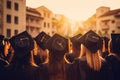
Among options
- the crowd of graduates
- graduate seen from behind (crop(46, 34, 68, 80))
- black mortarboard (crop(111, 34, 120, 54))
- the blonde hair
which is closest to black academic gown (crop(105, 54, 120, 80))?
black mortarboard (crop(111, 34, 120, 54))

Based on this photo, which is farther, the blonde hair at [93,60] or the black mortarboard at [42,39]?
the black mortarboard at [42,39]

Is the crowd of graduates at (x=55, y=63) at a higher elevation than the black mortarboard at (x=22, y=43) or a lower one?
lower

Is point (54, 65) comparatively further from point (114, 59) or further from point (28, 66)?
point (114, 59)

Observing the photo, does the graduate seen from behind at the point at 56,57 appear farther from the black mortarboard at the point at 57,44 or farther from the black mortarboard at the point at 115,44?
the black mortarboard at the point at 115,44

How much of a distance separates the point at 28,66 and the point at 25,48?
337mm

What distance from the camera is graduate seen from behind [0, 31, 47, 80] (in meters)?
4.65

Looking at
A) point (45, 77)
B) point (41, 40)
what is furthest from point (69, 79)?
point (41, 40)

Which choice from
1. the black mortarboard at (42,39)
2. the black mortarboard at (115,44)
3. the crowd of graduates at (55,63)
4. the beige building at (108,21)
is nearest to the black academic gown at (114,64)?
the black mortarboard at (115,44)

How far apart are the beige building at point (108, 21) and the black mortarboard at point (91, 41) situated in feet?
187

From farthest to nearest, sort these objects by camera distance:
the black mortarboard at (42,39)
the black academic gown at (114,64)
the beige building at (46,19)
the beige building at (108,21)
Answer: the beige building at (108,21)
the beige building at (46,19)
the black mortarboard at (42,39)
the black academic gown at (114,64)

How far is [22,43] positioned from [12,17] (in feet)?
137

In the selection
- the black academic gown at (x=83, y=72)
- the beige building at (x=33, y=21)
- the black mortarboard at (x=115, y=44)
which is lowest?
the black academic gown at (x=83, y=72)

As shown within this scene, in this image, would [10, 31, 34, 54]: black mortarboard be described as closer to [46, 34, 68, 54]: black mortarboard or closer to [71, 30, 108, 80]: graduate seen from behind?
[46, 34, 68, 54]: black mortarboard

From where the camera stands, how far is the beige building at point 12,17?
43531 mm
